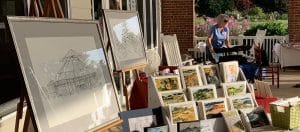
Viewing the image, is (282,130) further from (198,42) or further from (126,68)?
(198,42)

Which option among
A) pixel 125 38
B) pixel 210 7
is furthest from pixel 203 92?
pixel 210 7

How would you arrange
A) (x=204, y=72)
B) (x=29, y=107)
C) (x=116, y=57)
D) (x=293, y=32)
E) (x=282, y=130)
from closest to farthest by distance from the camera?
(x=29, y=107) < (x=282, y=130) < (x=204, y=72) < (x=116, y=57) < (x=293, y=32)

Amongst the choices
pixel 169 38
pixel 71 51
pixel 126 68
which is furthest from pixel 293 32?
pixel 71 51

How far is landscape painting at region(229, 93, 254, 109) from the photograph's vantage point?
329 centimetres

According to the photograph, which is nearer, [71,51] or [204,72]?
[71,51]

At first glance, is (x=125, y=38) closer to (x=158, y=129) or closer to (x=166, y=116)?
(x=166, y=116)

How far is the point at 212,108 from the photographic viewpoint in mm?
3127

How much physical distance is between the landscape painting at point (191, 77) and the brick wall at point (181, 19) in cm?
870

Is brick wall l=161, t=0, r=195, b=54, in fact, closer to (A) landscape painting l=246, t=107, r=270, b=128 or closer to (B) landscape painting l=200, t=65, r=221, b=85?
(B) landscape painting l=200, t=65, r=221, b=85

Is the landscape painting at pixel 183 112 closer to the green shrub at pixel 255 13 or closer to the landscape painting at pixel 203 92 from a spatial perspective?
the landscape painting at pixel 203 92

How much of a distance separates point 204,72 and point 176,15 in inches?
343

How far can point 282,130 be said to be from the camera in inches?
121

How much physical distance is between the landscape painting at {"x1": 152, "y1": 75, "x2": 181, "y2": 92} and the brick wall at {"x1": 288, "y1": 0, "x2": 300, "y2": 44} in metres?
9.15

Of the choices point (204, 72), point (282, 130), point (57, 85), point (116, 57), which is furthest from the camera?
point (116, 57)
